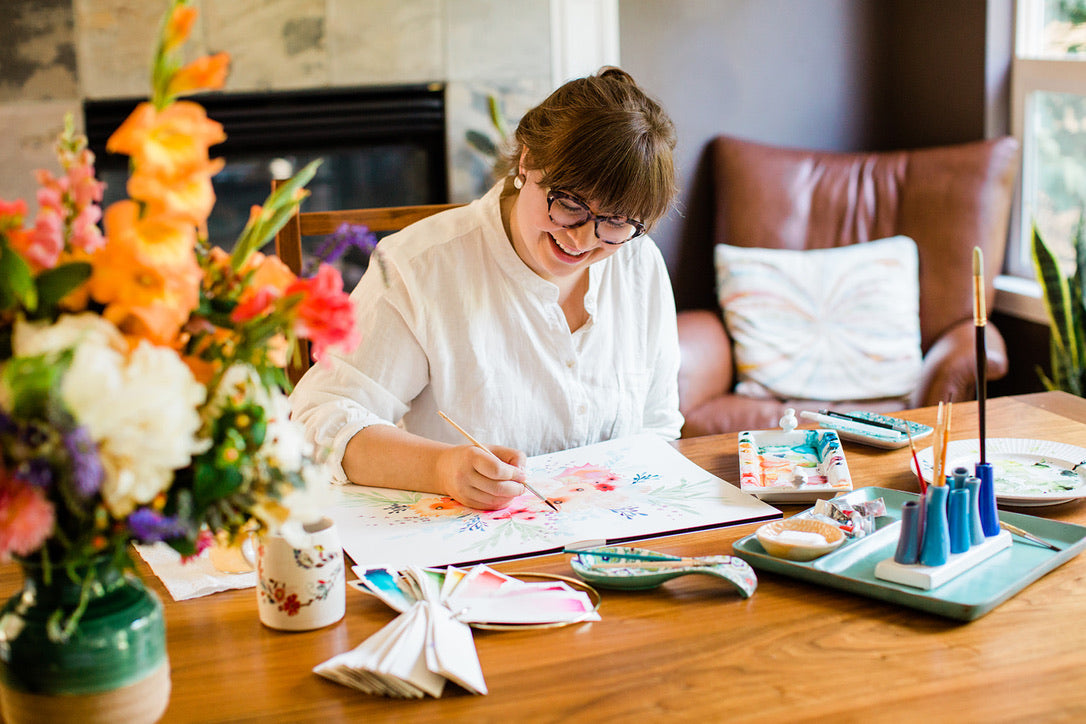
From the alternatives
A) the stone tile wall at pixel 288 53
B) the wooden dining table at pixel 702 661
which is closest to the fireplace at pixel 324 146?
the stone tile wall at pixel 288 53

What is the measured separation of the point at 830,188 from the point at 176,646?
2.59 m

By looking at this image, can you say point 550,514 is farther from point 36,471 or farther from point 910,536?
point 36,471

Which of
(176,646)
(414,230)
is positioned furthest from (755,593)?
(414,230)

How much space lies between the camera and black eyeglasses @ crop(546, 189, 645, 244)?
4.71ft

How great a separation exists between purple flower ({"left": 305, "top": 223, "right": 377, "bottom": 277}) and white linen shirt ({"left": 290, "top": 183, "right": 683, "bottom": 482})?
2.33 ft

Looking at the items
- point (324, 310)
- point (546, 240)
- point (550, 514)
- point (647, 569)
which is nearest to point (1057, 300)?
point (546, 240)

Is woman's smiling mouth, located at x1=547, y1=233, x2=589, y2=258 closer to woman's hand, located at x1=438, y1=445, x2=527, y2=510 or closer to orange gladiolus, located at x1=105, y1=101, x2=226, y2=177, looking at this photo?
woman's hand, located at x1=438, y1=445, x2=527, y2=510

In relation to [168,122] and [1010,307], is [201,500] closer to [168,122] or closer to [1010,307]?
[168,122]

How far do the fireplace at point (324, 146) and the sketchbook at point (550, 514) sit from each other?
200 centimetres

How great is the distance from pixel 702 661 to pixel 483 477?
43 cm

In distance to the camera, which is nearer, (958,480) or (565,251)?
(958,480)

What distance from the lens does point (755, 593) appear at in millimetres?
1055

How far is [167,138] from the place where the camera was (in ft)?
2.13

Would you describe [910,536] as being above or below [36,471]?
below
